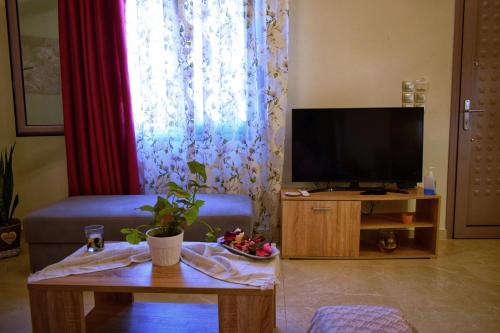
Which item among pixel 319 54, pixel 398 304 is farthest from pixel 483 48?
pixel 398 304

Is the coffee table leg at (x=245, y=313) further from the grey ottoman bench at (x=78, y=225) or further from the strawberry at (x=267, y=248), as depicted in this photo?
the grey ottoman bench at (x=78, y=225)

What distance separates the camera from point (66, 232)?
2279 millimetres

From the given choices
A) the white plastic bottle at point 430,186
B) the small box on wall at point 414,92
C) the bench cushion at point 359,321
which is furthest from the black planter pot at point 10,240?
the small box on wall at point 414,92

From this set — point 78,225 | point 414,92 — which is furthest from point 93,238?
point 414,92

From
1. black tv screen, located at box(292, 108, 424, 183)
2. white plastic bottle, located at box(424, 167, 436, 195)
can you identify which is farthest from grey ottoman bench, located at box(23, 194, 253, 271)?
white plastic bottle, located at box(424, 167, 436, 195)

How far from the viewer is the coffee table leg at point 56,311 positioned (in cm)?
137

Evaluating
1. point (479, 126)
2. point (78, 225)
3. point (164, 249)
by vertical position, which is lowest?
point (78, 225)

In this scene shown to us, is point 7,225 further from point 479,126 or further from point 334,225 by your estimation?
point 479,126

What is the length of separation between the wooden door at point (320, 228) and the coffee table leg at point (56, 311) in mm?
1514

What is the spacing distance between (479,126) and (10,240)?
3695 mm

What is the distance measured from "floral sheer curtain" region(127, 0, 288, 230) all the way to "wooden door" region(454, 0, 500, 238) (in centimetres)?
145

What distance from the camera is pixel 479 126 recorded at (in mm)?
2930

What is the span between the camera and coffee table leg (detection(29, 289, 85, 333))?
1366mm

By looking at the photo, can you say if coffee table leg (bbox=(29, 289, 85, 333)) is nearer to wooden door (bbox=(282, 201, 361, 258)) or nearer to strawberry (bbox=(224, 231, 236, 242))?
strawberry (bbox=(224, 231, 236, 242))
